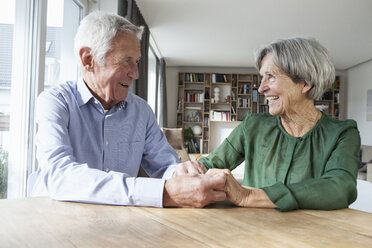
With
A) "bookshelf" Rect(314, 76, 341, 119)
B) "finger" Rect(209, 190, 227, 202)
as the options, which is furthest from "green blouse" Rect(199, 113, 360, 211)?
"bookshelf" Rect(314, 76, 341, 119)

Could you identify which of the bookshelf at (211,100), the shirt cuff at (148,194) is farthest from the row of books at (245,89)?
the shirt cuff at (148,194)

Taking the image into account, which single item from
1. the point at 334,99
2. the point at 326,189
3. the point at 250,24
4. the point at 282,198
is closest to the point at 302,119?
the point at 326,189

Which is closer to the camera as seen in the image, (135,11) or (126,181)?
(126,181)

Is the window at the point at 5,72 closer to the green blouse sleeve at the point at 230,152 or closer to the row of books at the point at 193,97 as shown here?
the green blouse sleeve at the point at 230,152

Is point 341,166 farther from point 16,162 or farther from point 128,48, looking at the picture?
point 16,162

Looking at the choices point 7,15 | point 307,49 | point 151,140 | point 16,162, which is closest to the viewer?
point 307,49

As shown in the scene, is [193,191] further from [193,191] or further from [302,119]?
[302,119]

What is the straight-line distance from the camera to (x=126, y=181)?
0.93 metres

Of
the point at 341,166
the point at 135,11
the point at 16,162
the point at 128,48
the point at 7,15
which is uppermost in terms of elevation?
the point at 135,11

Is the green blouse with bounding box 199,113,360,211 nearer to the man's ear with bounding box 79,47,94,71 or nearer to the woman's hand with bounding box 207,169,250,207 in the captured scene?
the woman's hand with bounding box 207,169,250,207

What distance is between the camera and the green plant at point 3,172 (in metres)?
2.04

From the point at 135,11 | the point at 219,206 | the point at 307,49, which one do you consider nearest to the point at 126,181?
the point at 219,206

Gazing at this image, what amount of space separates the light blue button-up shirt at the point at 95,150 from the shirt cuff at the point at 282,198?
1.03ft

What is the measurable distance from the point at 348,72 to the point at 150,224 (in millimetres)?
9837
